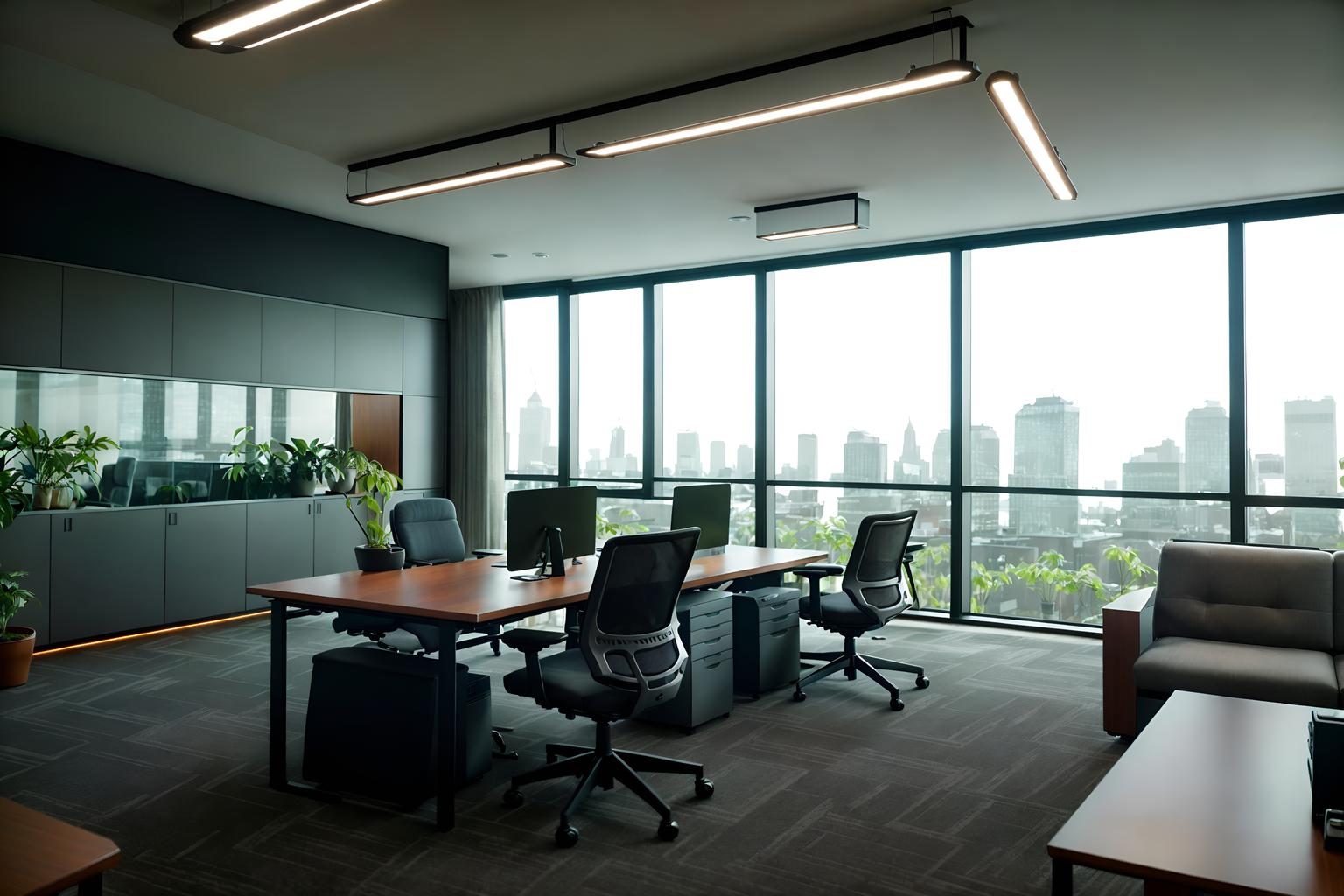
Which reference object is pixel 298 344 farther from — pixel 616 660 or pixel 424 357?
pixel 616 660

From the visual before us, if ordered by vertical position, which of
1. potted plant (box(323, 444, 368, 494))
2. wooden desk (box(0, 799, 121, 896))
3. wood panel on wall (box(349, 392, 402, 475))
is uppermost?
wood panel on wall (box(349, 392, 402, 475))

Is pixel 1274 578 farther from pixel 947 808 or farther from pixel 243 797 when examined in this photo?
pixel 243 797

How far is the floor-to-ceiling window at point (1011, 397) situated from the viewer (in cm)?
622

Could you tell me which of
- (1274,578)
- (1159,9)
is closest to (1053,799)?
(1274,578)

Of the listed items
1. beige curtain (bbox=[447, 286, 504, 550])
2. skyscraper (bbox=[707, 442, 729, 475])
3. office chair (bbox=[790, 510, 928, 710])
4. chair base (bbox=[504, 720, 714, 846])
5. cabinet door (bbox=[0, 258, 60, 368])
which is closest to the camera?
chair base (bbox=[504, 720, 714, 846])

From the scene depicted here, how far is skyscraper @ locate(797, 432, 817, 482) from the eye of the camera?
793cm

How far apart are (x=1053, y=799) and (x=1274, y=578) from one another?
1745 mm

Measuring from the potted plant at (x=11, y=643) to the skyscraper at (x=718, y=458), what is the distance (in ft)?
16.9

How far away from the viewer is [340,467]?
7.41 m

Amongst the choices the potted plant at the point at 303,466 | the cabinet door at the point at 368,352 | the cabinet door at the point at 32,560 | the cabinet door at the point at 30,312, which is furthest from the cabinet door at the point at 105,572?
the cabinet door at the point at 368,352

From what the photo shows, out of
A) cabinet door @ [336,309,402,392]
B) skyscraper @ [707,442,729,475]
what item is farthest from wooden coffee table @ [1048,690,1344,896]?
cabinet door @ [336,309,402,392]

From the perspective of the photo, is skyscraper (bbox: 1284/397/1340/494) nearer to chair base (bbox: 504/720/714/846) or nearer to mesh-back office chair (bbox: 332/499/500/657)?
chair base (bbox: 504/720/714/846)

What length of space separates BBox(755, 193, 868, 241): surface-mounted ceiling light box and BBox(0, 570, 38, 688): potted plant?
487 centimetres

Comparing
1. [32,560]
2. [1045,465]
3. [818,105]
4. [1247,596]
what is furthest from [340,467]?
[1247,596]
